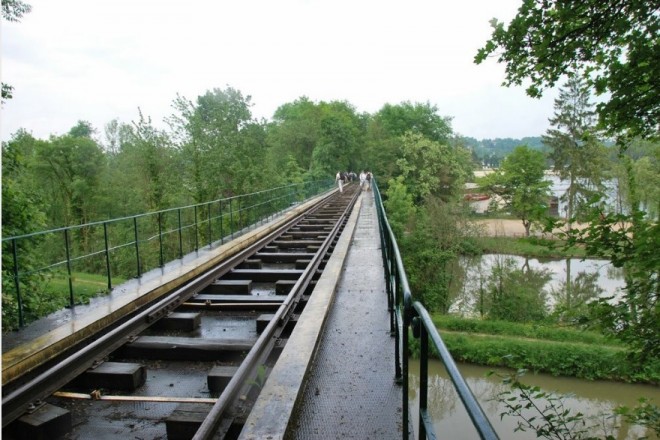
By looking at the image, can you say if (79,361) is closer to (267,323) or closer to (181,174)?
(267,323)

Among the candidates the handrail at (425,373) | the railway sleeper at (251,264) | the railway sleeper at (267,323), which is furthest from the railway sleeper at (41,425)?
the railway sleeper at (251,264)

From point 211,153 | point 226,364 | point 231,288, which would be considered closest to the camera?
point 226,364

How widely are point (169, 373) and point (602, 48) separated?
5671mm

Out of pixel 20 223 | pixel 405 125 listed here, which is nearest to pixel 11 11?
pixel 20 223

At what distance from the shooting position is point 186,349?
13.8 ft

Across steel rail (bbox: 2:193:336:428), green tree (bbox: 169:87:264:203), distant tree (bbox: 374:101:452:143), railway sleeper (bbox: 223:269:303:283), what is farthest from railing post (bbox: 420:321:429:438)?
distant tree (bbox: 374:101:452:143)

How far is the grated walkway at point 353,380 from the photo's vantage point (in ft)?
9.12

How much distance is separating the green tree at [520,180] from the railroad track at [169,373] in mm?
41823

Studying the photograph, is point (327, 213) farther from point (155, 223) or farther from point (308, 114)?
point (308, 114)

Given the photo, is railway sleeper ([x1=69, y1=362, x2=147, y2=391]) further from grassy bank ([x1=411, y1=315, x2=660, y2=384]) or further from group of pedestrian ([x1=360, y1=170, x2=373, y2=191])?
group of pedestrian ([x1=360, y1=170, x2=373, y2=191])

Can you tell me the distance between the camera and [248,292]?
630 centimetres

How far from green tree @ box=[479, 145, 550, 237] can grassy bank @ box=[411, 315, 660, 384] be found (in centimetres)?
1990

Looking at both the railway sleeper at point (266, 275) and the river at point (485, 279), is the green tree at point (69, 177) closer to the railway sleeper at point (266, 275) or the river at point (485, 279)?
the river at point (485, 279)

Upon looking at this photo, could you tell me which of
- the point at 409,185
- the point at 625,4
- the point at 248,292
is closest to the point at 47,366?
the point at 248,292
